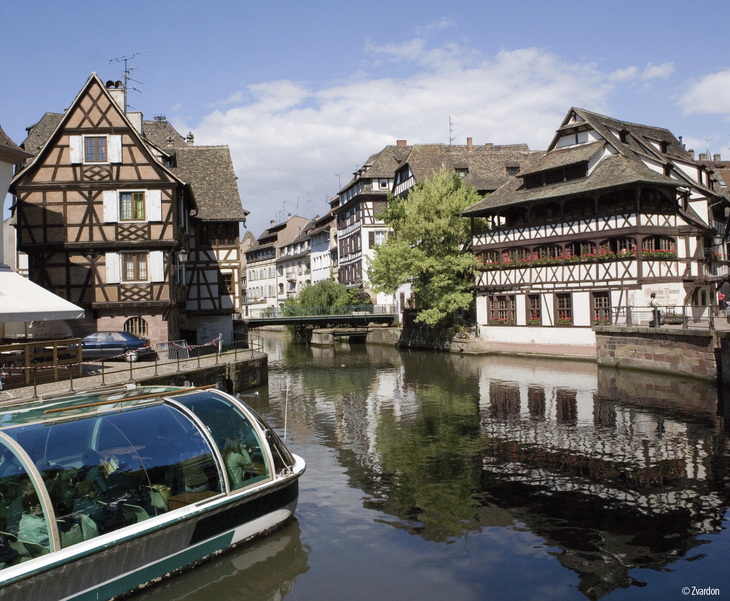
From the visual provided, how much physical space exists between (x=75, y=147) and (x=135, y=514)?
25329 mm

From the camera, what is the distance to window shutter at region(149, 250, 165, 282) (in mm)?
30203

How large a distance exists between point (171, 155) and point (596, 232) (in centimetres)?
2390

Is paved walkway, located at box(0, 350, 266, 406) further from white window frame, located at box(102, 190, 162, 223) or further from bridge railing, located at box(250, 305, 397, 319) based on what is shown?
bridge railing, located at box(250, 305, 397, 319)

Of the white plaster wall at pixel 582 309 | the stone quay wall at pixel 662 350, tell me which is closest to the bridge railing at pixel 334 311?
the white plaster wall at pixel 582 309

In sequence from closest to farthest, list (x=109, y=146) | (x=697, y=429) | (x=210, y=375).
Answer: (x=697, y=429)
(x=210, y=375)
(x=109, y=146)

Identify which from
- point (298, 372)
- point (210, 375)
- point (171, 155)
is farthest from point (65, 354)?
point (171, 155)

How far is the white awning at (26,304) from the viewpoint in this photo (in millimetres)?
19000

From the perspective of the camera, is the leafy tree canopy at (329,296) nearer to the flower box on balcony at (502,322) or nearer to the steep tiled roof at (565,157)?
the flower box on balcony at (502,322)

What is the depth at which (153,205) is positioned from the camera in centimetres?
3050

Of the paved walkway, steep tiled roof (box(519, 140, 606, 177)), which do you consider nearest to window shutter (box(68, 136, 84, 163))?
the paved walkway

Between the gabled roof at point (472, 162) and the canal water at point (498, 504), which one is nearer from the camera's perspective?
the canal water at point (498, 504)

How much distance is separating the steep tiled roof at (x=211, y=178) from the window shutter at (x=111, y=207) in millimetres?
8178

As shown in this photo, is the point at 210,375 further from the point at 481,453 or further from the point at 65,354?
the point at 481,453

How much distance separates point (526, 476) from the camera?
46.8 ft
